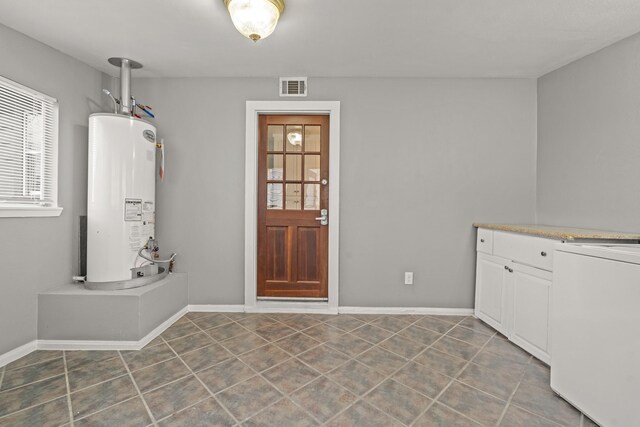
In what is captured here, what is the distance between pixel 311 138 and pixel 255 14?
4.50 feet

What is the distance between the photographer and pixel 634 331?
49.4 inches

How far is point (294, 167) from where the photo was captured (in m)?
2.97

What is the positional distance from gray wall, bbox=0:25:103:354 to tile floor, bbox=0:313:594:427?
1.27 ft

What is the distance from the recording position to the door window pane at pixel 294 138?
9.71ft

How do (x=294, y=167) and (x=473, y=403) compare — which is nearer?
(x=473, y=403)

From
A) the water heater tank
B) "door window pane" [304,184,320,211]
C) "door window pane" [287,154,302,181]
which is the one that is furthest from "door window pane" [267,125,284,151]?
the water heater tank

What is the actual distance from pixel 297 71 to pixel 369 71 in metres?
0.69

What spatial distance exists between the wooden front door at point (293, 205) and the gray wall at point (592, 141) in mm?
2134

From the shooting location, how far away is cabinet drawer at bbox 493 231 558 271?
1.94 metres

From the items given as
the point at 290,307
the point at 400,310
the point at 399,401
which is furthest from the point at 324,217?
the point at 399,401

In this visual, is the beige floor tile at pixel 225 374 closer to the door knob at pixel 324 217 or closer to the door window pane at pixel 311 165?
the door knob at pixel 324 217

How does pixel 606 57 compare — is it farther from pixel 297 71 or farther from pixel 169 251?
pixel 169 251

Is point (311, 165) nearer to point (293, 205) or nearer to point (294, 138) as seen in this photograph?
point (294, 138)

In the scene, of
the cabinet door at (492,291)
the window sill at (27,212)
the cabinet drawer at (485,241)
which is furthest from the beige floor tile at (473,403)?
the window sill at (27,212)
